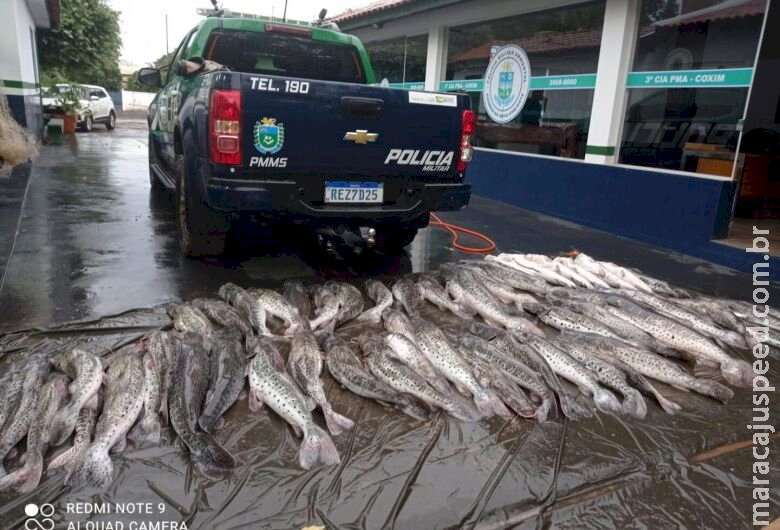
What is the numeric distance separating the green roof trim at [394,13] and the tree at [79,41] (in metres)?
13.9

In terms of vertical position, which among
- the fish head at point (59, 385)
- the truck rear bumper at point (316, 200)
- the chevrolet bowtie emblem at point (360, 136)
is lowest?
the fish head at point (59, 385)

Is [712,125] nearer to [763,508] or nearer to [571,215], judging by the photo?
[571,215]

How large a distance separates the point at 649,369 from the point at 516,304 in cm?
139

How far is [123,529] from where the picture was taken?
7.95ft

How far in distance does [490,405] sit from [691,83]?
6173 mm

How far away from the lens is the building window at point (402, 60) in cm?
1341

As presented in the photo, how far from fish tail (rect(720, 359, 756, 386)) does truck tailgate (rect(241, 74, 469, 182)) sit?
285 cm

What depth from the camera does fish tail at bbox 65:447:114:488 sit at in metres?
2.65

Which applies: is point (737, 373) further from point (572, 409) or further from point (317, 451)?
point (317, 451)

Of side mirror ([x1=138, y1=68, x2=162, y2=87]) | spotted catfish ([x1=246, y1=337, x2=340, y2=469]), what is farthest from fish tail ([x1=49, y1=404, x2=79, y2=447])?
side mirror ([x1=138, y1=68, x2=162, y2=87])

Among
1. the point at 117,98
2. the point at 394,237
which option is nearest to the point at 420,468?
the point at 394,237

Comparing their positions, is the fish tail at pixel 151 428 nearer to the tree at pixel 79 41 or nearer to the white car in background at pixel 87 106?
the white car in background at pixel 87 106

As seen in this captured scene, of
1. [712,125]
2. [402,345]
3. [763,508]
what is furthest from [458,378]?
[712,125]

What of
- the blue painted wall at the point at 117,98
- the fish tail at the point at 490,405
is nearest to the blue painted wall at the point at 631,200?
the fish tail at the point at 490,405
